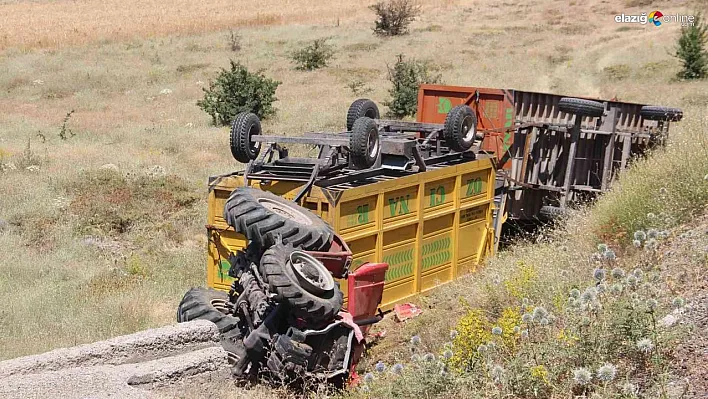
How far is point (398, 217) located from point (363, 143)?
0.85 meters

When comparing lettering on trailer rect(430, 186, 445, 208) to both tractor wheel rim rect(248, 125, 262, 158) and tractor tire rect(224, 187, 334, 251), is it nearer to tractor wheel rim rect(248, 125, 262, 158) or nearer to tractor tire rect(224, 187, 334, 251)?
tractor wheel rim rect(248, 125, 262, 158)

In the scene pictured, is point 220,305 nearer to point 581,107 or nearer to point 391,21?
point 581,107

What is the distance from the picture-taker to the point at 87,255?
36.5 ft

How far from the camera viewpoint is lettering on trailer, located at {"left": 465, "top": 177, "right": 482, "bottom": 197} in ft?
33.0

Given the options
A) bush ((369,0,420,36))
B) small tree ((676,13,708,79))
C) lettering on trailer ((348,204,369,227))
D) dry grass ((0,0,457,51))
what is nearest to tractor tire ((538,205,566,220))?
lettering on trailer ((348,204,369,227))

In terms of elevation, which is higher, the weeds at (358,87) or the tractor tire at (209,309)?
the weeds at (358,87)

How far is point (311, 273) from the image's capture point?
687cm

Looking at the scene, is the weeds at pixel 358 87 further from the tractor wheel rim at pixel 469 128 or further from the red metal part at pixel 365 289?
the red metal part at pixel 365 289

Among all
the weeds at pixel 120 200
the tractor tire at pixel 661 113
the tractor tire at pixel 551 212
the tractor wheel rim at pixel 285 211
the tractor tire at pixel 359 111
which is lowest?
the weeds at pixel 120 200

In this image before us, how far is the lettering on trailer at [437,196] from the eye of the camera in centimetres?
933

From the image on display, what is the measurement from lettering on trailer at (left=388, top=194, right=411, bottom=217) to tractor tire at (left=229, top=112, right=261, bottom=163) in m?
1.72

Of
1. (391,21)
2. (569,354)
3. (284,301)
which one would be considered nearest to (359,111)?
(284,301)

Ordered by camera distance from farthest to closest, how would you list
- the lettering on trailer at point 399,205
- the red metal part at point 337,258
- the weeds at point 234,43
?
the weeds at point 234,43 < the lettering on trailer at point 399,205 < the red metal part at point 337,258

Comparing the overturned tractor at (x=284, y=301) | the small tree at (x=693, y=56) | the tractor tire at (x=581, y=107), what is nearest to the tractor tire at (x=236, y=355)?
the overturned tractor at (x=284, y=301)
